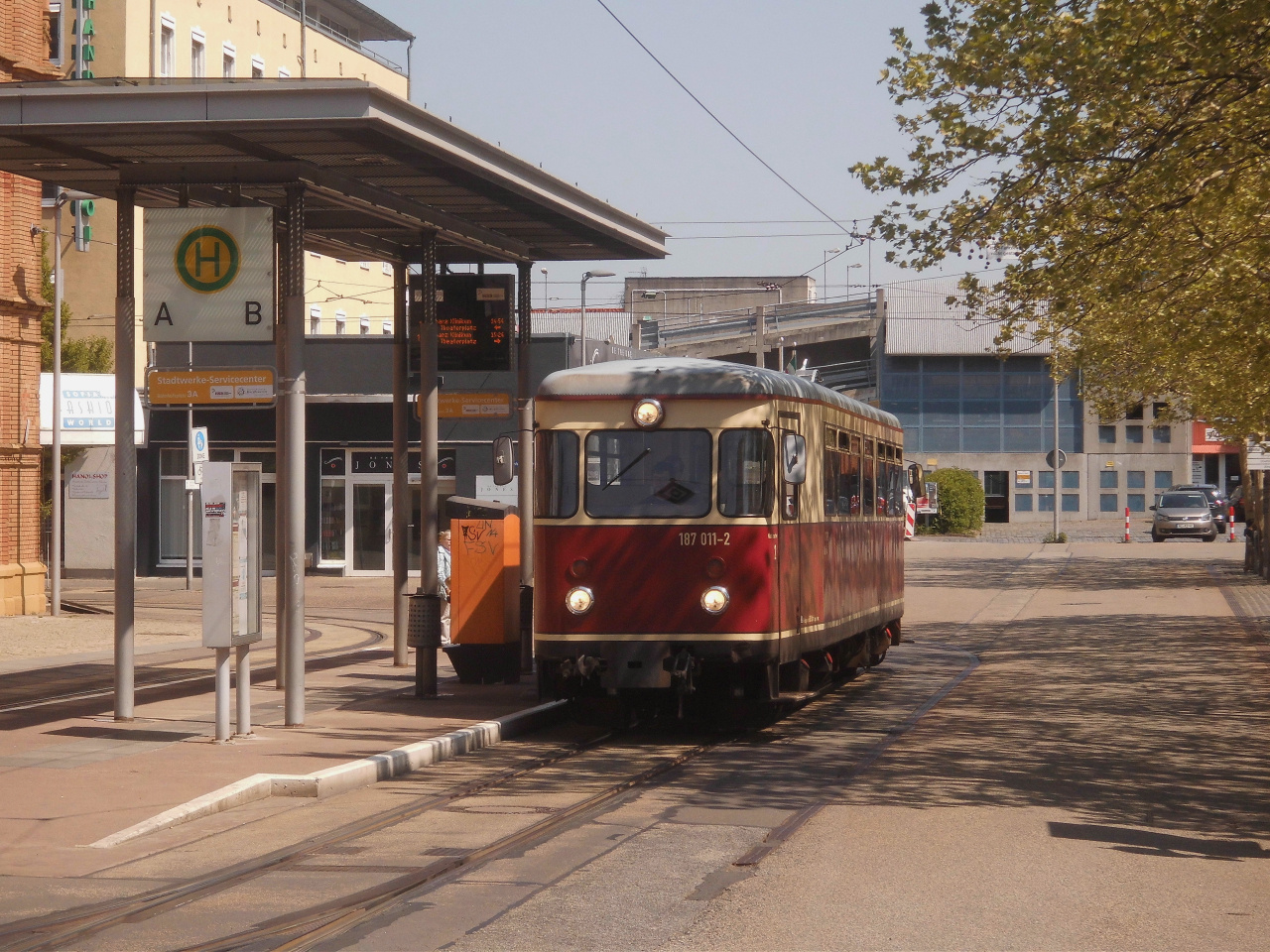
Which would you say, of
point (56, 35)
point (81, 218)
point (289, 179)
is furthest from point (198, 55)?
point (289, 179)

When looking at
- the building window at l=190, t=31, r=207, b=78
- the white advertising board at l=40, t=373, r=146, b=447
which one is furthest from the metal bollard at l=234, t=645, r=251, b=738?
the building window at l=190, t=31, r=207, b=78

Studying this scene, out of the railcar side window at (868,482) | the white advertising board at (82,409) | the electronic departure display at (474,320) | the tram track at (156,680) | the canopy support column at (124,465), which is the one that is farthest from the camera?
the white advertising board at (82,409)

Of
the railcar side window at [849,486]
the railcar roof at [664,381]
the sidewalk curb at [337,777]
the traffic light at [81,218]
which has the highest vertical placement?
the traffic light at [81,218]

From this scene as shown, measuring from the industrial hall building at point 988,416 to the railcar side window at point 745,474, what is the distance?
60.0 m

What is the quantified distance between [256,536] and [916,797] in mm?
5542

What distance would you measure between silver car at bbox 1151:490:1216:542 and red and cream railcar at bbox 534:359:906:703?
46.2 meters

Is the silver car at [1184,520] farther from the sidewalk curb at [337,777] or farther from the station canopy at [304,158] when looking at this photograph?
the sidewalk curb at [337,777]

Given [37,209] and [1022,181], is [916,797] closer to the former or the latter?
[1022,181]

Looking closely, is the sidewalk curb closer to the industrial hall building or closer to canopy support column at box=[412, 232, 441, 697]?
canopy support column at box=[412, 232, 441, 697]

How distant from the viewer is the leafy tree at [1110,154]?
1194cm

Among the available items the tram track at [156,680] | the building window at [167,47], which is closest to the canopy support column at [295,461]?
the tram track at [156,680]

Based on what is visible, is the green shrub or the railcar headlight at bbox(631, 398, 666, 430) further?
the green shrub

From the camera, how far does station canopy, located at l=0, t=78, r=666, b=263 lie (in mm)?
11641

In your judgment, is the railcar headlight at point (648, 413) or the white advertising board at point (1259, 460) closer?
the railcar headlight at point (648, 413)
